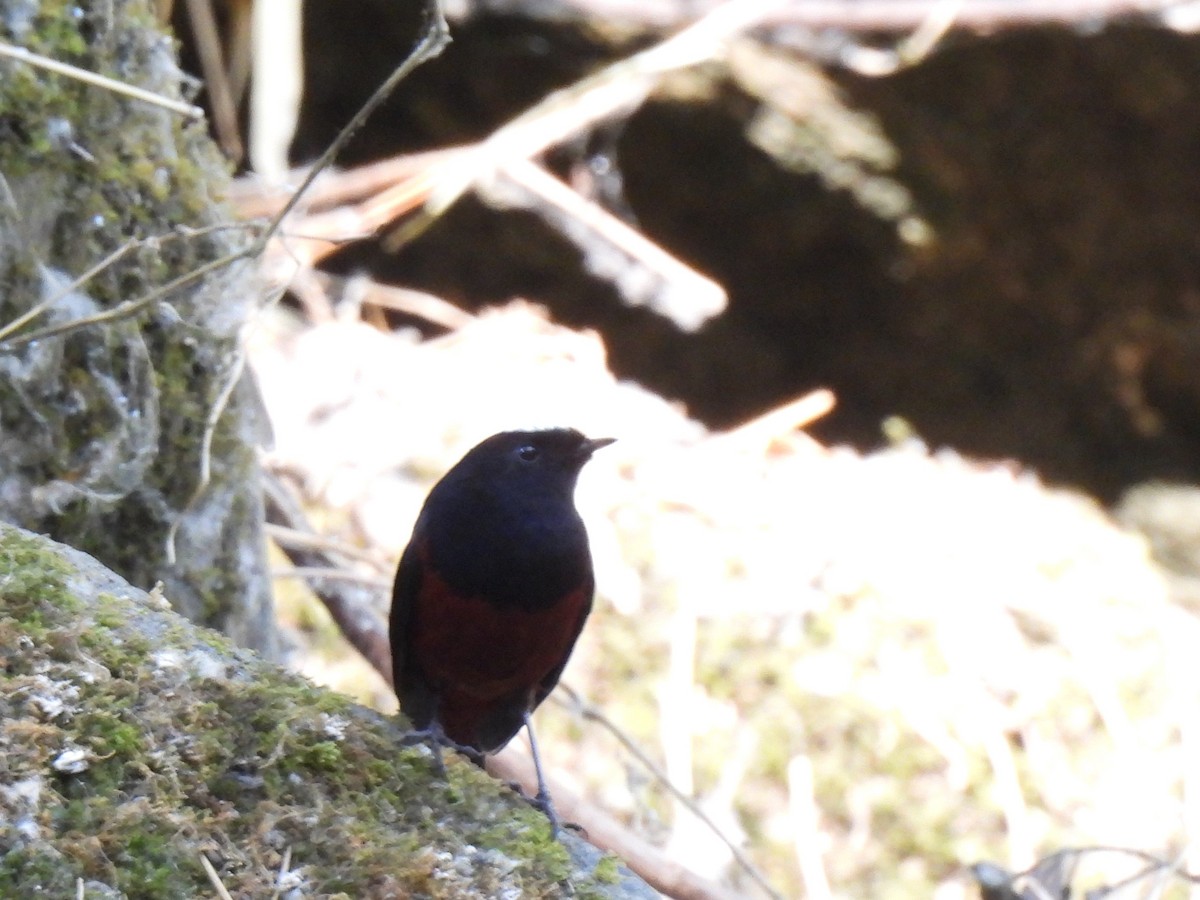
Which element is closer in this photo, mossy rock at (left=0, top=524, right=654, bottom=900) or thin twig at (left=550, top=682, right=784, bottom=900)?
mossy rock at (left=0, top=524, right=654, bottom=900)

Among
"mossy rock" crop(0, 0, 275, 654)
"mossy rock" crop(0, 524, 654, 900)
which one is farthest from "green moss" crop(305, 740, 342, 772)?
"mossy rock" crop(0, 0, 275, 654)

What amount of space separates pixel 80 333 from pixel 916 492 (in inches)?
152

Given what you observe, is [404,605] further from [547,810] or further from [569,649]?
[547,810]

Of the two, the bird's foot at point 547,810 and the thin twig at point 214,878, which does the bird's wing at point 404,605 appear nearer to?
the bird's foot at point 547,810

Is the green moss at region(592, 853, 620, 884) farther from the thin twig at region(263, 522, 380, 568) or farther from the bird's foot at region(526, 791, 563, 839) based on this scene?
the thin twig at region(263, 522, 380, 568)

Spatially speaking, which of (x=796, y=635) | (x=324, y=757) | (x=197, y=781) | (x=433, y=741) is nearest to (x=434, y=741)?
(x=433, y=741)

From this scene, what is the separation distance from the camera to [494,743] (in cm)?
338

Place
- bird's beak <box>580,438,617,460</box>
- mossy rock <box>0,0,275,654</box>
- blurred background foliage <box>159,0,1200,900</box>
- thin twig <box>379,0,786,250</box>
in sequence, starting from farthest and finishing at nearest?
thin twig <box>379,0,786,250</box> → blurred background foliage <box>159,0,1200,900</box> → bird's beak <box>580,438,617,460</box> → mossy rock <box>0,0,275,654</box>

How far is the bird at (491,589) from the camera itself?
3.05 meters

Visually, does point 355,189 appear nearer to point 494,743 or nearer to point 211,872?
point 494,743

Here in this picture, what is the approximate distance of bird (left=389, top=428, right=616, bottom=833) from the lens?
3.05 metres

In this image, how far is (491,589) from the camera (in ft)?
10.0

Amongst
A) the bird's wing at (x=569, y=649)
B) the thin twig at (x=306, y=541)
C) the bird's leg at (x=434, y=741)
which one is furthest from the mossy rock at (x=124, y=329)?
the bird's leg at (x=434, y=741)

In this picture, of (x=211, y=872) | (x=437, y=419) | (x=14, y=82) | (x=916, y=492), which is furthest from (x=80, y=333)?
(x=916, y=492)
